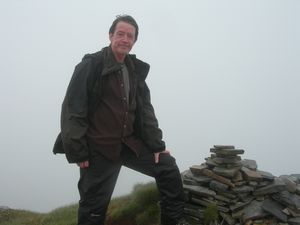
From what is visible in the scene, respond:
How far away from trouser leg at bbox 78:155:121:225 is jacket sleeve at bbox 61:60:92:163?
10.8 inches

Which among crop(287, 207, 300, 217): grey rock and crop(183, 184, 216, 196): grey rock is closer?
crop(287, 207, 300, 217): grey rock

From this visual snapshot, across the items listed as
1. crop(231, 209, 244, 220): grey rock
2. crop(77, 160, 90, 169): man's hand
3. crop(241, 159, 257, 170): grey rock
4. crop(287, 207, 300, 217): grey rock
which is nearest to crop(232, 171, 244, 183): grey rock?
crop(231, 209, 244, 220): grey rock

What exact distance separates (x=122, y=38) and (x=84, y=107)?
1247mm

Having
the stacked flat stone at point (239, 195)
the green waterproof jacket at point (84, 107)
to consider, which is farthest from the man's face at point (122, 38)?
the stacked flat stone at point (239, 195)

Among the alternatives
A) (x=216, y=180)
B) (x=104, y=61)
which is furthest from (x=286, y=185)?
(x=104, y=61)

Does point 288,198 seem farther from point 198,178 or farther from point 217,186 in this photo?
point 198,178

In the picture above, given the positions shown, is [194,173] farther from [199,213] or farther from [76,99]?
[76,99]

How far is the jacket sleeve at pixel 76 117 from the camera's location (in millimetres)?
5160

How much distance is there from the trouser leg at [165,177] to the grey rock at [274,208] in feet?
5.30

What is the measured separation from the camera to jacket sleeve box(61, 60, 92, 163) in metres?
5.16

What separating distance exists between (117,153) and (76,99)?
3.39 feet

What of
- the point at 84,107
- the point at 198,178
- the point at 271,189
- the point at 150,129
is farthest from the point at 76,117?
the point at 271,189

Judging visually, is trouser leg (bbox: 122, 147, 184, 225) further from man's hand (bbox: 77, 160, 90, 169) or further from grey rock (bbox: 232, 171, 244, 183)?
grey rock (bbox: 232, 171, 244, 183)

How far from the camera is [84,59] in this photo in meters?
5.64
